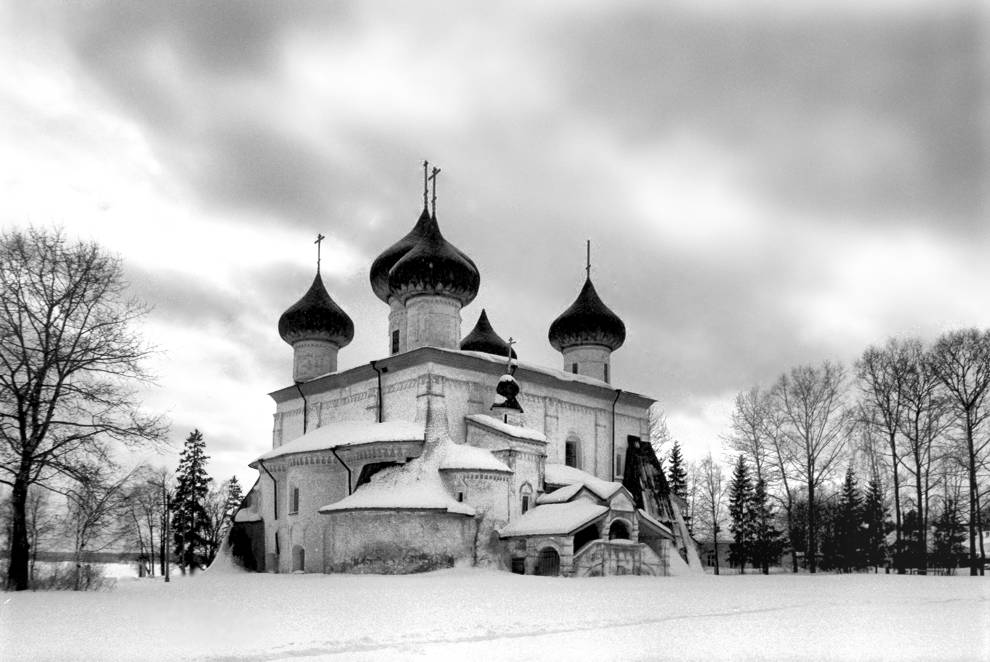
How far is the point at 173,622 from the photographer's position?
12.4m

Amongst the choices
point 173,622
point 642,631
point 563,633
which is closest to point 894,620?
point 642,631

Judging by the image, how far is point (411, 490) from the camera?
2808cm

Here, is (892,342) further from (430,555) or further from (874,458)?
(430,555)

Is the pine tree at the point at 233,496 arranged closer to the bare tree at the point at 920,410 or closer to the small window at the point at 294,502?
the small window at the point at 294,502

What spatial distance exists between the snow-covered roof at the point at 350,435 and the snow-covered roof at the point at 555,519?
4260mm

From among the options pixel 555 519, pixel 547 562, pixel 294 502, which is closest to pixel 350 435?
pixel 294 502

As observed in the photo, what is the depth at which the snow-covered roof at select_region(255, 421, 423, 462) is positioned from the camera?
29.9 metres

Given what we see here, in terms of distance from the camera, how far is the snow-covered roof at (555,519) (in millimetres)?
27219

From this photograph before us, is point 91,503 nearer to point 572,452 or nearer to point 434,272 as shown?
point 434,272

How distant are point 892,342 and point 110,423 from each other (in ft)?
88.0

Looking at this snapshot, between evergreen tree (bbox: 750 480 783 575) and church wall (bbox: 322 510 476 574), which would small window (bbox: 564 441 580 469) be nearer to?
church wall (bbox: 322 510 476 574)

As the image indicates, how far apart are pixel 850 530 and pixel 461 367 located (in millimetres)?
19237

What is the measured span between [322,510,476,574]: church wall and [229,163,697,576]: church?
43mm

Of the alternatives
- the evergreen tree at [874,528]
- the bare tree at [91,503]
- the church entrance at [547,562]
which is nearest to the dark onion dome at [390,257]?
the church entrance at [547,562]
